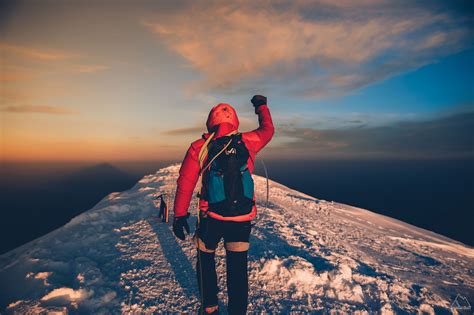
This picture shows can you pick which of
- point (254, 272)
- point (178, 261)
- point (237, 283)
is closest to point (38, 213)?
point (178, 261)

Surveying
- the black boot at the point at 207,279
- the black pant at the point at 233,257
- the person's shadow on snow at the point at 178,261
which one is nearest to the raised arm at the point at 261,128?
the black pant at the point at 233,257

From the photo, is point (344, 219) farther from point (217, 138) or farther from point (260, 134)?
point (217, 138)

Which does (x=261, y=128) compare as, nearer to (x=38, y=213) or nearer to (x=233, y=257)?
(x=233, y=257)

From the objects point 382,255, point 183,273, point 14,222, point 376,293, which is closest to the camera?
point 376,293

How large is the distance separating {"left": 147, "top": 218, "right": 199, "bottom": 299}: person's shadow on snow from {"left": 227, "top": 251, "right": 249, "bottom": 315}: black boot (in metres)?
1.19

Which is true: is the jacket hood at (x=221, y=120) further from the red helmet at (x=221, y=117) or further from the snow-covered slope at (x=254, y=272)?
the snow-covered slope at (x=254, y=272)

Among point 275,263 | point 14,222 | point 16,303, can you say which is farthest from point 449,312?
point 14,222

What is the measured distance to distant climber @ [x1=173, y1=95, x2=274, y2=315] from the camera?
300 cm

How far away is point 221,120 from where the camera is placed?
10.6 ft

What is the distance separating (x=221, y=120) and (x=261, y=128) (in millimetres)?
733

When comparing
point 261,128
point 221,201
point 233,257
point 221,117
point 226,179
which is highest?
point 221,117

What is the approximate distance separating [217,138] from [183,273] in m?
3.00

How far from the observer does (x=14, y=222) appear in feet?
496

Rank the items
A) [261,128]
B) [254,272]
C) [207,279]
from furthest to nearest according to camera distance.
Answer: [254,272] < [261,128] < [207,279]
